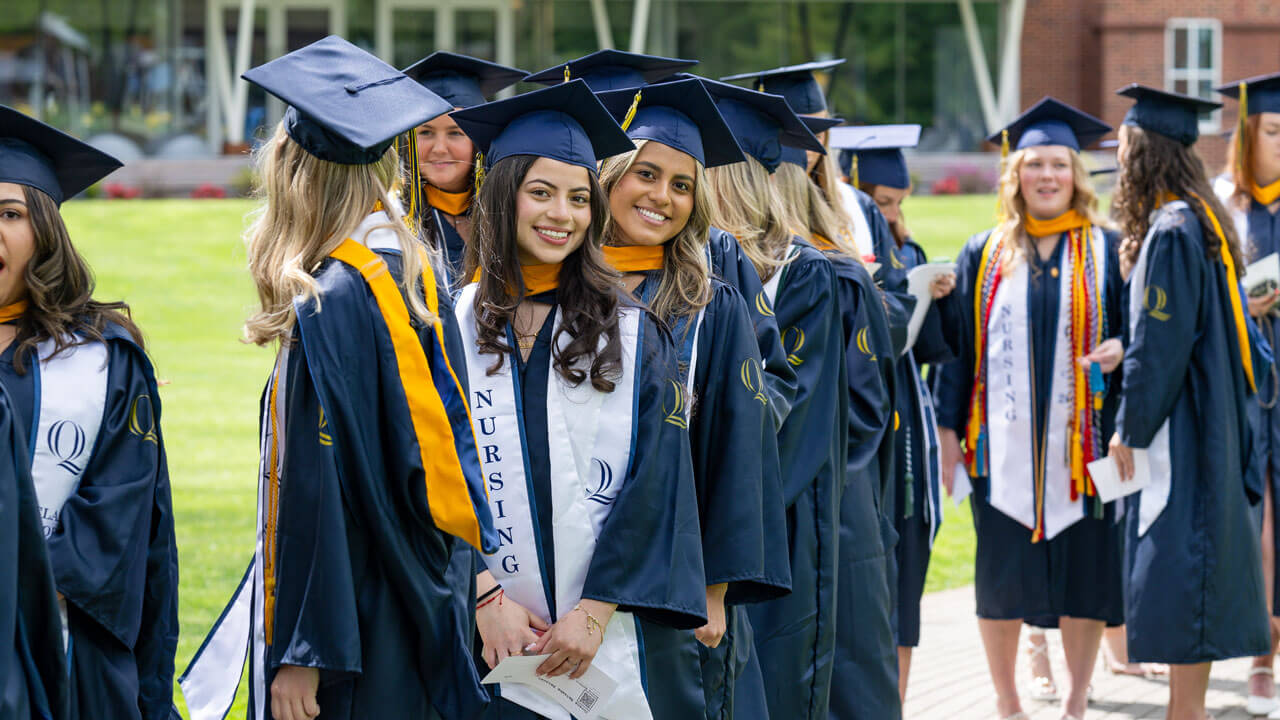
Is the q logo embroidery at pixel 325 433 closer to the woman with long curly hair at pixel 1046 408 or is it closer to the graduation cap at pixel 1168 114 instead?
the woman with long curly hair at pixel 1046 408

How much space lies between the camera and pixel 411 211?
3316mm

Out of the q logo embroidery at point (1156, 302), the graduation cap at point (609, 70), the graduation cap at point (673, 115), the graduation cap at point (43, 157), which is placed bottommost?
the q logo embroidery at point (1156, 302)

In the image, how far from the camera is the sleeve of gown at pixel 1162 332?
212 inches

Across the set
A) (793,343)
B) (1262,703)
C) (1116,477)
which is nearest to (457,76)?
(793,343)

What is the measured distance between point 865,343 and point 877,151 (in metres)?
1.86

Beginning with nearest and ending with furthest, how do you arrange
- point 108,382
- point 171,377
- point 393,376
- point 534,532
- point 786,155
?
point 393,376
point 534,532
point 108,382
point 786,155
point 171,377

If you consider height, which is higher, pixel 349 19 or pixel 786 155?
pixel 349 19

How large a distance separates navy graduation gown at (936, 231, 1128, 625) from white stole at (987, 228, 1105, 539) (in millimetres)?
31

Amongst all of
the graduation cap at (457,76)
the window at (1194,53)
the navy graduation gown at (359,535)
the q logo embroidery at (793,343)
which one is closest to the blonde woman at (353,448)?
the navy graduation gown at (359,535)

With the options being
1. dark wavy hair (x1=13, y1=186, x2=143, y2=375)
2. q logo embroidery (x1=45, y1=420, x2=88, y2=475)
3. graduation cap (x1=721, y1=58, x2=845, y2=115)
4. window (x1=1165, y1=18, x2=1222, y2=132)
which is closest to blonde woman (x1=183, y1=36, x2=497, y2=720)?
q logo embroidery (x1=45, y1=420, x2=88, y2=475)

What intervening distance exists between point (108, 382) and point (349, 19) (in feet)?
89.6

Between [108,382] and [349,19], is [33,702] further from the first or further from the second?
[349,19]

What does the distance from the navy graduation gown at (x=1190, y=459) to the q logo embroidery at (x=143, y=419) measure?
366 cm

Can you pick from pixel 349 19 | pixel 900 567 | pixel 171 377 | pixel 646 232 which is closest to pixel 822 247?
pixel 646 232
